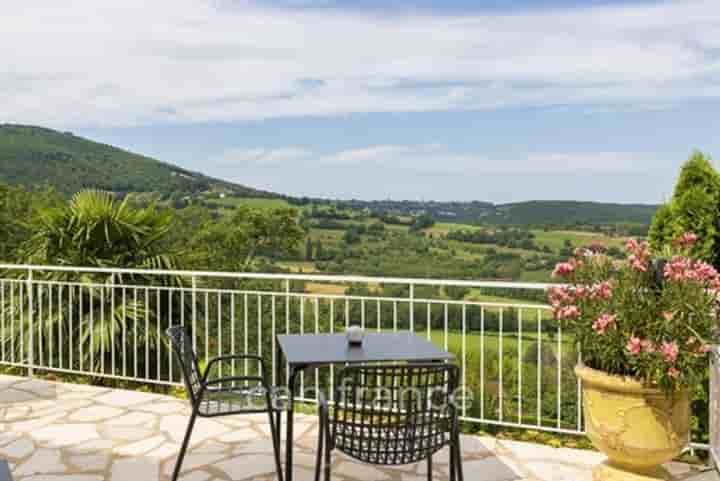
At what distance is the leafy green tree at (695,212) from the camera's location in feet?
15.7

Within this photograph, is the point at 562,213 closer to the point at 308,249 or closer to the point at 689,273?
the point at 308,249

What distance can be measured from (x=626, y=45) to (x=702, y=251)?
17.6ft

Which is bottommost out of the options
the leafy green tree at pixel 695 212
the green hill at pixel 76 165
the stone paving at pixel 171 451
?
the stone paving at pixel 171 451

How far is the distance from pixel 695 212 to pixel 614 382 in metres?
2.03

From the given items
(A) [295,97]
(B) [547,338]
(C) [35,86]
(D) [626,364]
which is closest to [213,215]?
(A) [295,97]

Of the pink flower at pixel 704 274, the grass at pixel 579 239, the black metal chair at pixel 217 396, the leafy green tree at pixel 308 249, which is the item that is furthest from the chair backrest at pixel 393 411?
the leafy green tree at pixel 308 249

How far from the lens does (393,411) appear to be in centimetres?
271

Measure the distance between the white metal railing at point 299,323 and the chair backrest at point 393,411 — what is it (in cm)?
101

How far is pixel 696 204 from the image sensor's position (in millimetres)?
4816

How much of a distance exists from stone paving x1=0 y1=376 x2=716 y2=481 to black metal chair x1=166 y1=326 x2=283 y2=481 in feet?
1.40

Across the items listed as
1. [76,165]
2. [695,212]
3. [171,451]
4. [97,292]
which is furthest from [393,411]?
[76,165]

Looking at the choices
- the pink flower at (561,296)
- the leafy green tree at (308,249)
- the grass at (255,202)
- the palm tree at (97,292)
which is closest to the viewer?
the pink flower at (561,296)

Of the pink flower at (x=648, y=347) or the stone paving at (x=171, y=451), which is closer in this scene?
the pink flower at (x=648, y=347)

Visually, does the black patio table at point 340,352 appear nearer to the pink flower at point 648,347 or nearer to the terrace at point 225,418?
the terrace at point 225,418
